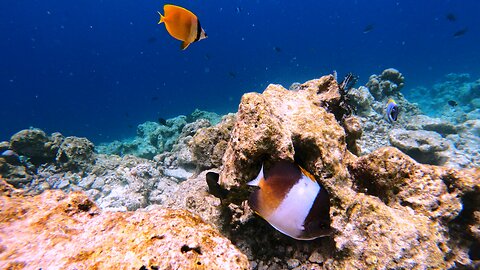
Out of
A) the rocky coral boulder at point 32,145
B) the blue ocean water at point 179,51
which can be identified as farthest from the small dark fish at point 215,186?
the blue ocean water at point 179,51

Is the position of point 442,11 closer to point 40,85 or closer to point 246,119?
point 246,119

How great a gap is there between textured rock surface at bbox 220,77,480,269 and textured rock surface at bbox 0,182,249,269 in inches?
27.9

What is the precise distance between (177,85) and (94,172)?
65788 mm

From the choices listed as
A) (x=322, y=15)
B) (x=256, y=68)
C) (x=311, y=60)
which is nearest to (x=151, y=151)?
(x=256, y=68)

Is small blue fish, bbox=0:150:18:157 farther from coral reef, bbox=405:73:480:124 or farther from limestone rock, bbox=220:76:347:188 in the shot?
coral reef, bbox=405:73:480:124

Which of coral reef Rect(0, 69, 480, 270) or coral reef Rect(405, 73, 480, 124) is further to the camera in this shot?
coral reef Rect(405, 73, 480, 124)

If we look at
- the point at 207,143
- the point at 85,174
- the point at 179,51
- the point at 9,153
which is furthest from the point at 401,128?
the point at 179,51

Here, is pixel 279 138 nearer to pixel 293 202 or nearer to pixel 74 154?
pixel 293 202

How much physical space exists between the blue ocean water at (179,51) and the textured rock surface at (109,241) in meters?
45.6

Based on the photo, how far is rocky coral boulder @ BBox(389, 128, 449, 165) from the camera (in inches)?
248

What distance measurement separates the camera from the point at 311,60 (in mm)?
67312

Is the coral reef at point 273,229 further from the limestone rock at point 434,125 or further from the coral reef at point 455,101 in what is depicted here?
the coral reef at point 455,101

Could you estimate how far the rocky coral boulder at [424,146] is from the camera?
6297 mm

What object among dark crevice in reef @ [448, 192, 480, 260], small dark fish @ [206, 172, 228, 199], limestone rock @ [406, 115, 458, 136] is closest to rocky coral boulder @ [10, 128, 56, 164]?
small dark fish @ [206, 172, 228, 199]
